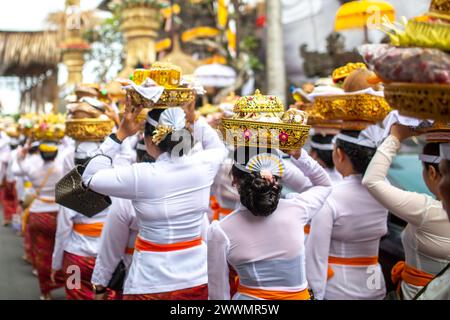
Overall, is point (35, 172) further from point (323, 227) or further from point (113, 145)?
point (323, 227)

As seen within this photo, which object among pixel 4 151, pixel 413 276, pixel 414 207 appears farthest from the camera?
pixel 4 151

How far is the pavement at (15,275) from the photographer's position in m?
7.33

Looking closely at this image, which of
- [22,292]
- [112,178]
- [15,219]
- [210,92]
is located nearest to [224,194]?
[112,178]

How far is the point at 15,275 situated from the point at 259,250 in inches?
250

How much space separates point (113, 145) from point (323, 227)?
4.56 feet

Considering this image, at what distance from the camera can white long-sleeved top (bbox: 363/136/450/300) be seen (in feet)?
10.5

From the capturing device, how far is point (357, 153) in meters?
4.02

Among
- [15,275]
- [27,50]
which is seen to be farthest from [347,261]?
[27,50]

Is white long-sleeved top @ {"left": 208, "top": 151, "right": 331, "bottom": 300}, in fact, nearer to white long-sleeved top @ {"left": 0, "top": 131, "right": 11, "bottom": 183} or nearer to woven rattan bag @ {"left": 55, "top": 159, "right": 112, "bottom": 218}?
woven rattan bag @ {"left": 55, "top": 159, "right": 112, "bottom": 218}

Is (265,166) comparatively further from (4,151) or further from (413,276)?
(4,151)

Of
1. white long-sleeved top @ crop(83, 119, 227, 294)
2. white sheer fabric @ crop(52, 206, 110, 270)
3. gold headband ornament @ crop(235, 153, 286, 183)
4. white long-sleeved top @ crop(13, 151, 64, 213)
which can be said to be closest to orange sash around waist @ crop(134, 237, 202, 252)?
white long-sleeved top @ crop(83, 119, 227, 294)

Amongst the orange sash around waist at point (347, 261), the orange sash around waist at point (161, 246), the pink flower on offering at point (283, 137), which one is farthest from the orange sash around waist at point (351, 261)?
the pink flower on offering at point (283, 137)

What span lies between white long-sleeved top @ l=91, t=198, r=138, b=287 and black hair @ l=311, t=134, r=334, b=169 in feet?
5.49

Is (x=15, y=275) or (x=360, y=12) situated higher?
(x=360, y=12)
